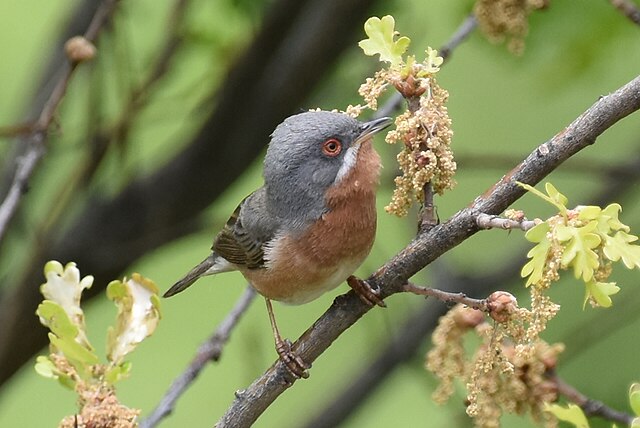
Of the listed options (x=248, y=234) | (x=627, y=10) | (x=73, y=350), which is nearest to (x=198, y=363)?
(x=248, y=234)

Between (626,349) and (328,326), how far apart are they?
2951 millimetres

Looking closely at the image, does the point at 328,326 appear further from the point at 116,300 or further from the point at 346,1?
the point at 346,1

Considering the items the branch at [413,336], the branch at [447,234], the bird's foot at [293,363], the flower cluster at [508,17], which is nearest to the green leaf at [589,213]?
the branch at [447,234]

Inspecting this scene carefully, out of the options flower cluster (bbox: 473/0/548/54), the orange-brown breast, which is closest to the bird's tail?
the orange-brown breast

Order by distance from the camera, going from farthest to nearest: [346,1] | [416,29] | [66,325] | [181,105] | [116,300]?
[181,105] → [416,29] → [346,1] → [116,300] → [66,325]

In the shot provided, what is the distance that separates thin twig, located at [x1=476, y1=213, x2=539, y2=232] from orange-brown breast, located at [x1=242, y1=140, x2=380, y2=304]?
3.29ft

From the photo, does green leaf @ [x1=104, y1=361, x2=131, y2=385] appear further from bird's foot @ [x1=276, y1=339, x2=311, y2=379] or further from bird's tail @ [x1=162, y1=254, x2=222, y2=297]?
bird's tail @ [x1=162, y1=254, x2=222, y2=297]

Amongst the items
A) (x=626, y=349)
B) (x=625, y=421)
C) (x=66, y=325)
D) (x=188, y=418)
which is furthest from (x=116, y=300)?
(x=188, y=418)

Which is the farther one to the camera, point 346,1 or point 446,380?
point 346,1

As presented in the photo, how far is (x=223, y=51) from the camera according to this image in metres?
4.44

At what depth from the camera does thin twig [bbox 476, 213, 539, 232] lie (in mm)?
1896

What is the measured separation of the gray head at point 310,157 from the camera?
3166 mm

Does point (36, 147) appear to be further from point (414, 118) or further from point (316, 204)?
point (414, 118)

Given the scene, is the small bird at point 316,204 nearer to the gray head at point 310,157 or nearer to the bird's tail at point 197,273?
the gray head at point 310,157
